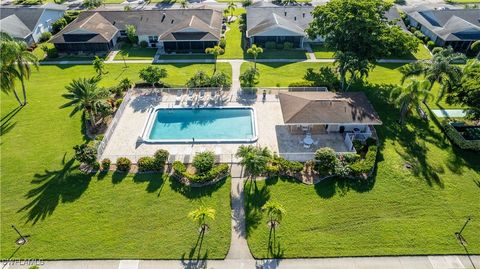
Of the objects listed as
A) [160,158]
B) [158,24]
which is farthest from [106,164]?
[158,24]

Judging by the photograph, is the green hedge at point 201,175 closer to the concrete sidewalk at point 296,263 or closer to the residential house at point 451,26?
the concrete sidewalk at point 296,263

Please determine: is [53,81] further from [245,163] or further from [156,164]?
[245,163]

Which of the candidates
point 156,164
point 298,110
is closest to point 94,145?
point 156,164

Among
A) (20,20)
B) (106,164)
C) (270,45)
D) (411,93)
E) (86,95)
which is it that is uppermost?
(411,93)

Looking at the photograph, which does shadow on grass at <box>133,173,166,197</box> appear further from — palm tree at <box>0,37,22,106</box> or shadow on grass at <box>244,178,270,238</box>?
palm tree at <box>0,37,22,106</box>

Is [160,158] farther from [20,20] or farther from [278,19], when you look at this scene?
[20,20]

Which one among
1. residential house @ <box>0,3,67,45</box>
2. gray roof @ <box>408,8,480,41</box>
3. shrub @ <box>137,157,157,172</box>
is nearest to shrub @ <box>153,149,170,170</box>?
shrub @ <box>137,157,157,172</box>
